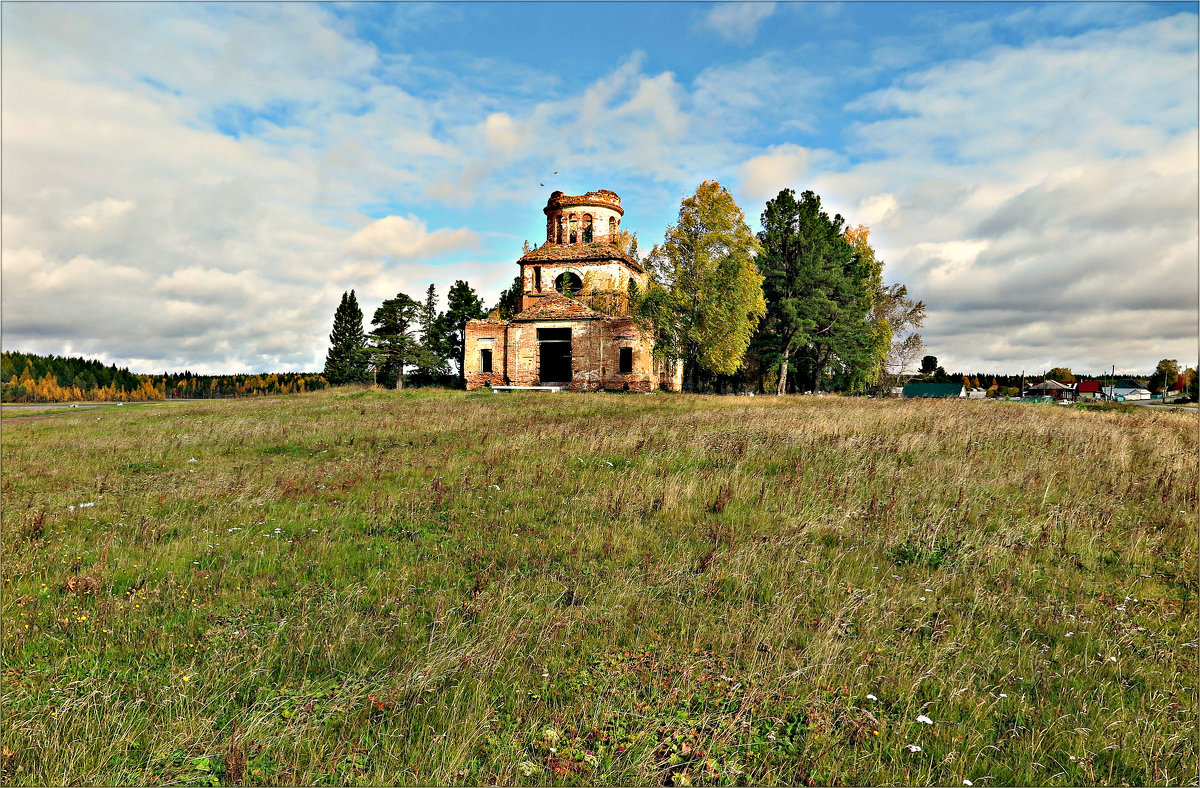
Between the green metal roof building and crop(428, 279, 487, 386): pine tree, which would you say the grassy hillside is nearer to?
crop(428, 279, 487, 386): pine tree

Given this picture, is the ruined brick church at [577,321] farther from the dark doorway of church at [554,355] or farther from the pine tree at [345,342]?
the pine tree at [345,342]

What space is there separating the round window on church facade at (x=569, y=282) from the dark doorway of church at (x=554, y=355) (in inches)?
120

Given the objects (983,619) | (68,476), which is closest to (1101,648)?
(983,619)

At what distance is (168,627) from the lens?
4805mm

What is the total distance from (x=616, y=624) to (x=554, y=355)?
3854 centimetres

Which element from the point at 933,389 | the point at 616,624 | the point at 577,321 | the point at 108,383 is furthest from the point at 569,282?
the point at 108,383

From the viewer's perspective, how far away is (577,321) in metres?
36.8

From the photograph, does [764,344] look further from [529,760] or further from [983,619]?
[529,760]

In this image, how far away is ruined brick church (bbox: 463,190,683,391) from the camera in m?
36.1

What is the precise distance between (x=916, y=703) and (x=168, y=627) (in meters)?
6.02

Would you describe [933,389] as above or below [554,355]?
below

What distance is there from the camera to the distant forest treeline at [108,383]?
256ft

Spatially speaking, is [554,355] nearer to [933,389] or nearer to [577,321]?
[577,321]

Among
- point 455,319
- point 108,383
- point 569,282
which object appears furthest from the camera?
point 108,383
